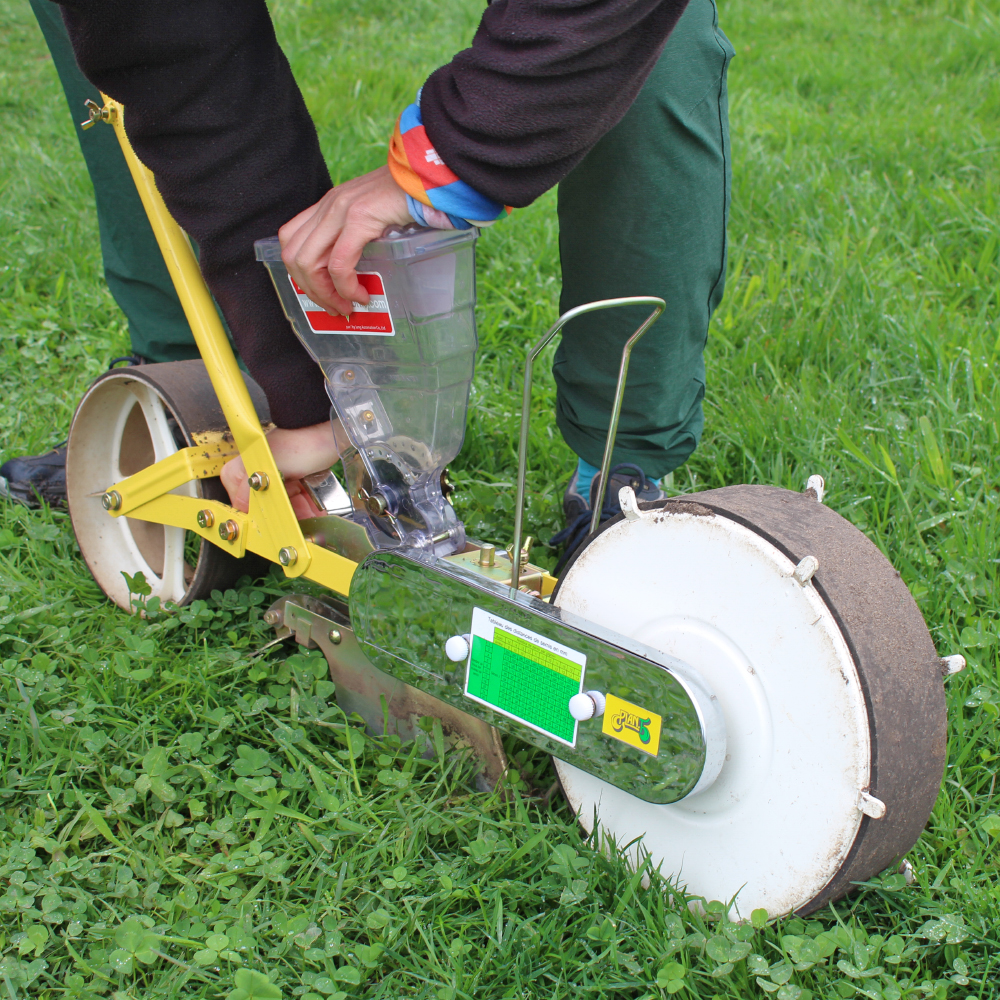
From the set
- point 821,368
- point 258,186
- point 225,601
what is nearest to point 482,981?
point 225,601

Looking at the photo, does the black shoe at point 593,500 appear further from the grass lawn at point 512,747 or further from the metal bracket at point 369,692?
the metal bracket at point 369,692

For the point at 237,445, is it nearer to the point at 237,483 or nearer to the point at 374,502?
the point at 237,483

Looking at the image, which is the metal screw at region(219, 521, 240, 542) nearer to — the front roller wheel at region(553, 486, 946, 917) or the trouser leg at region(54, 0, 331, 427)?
the trouser leg at region(54, 0, 331, 427)

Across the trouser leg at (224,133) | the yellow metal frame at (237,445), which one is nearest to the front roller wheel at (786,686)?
the yellow metal frame at (237,445)

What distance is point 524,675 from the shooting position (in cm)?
127

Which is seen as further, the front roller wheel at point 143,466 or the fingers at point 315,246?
the front roller wheel at point 143,466

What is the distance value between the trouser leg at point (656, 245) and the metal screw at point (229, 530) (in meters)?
0.65

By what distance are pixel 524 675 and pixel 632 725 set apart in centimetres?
16

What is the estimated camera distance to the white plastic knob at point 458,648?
131 cm

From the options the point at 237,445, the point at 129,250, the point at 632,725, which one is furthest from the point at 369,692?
the point at 129,250

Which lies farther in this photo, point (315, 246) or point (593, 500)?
point (593, 500)

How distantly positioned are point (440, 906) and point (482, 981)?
114mm

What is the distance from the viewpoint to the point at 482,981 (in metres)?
1.23

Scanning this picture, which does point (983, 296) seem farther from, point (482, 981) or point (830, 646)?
point (482, 981)
